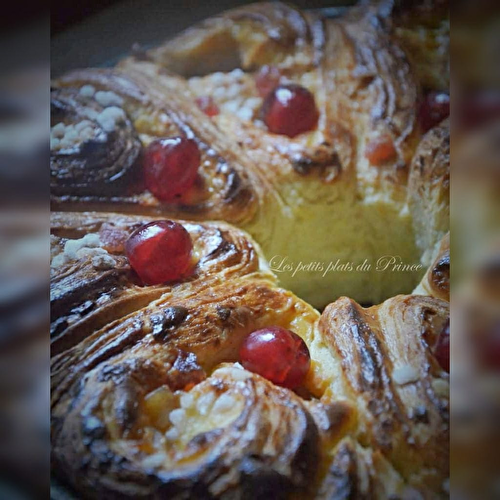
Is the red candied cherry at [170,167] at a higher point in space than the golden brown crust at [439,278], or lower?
higher

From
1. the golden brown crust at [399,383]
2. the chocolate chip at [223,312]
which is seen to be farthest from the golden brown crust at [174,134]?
the golden brown crust at [399,383]

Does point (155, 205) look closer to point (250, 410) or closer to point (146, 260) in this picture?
point (146, 260)

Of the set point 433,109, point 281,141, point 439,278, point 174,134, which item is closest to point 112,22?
point 174,134

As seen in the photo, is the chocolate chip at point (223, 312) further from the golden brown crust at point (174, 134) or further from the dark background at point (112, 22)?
the dark background at point (112, 22)

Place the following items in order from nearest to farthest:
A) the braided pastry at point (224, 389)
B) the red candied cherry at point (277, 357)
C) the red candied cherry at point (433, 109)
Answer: the braided pastry at point (224, 389)
the red candied cherry at point (277, 357)
the red candied cherry at point (433, 109)

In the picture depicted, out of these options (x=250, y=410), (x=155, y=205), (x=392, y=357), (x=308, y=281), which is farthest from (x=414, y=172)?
(x=250, y=410)

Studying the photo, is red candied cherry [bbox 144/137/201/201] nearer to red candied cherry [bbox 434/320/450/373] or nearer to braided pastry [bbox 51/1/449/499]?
braided pastry [bbox 51/1/449/499]
